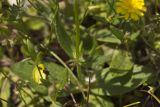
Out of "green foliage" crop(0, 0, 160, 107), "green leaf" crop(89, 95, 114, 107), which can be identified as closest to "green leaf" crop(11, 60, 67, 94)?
"green foliage" crop(0, 0, 160, 107)

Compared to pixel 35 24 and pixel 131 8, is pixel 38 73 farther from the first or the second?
pixel 35 24

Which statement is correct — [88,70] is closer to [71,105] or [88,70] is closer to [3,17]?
[71,105]

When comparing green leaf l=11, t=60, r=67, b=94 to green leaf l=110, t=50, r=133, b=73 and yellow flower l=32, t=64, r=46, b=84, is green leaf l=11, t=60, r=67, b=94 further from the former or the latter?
A: green leaf l=110, t=50, r=133, b=73

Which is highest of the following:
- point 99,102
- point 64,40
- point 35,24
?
point 35,24

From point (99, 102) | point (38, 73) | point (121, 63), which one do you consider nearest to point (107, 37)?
point (121, 63)

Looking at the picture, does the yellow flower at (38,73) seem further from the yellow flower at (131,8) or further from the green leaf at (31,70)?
the yellow flower at (131,8)
